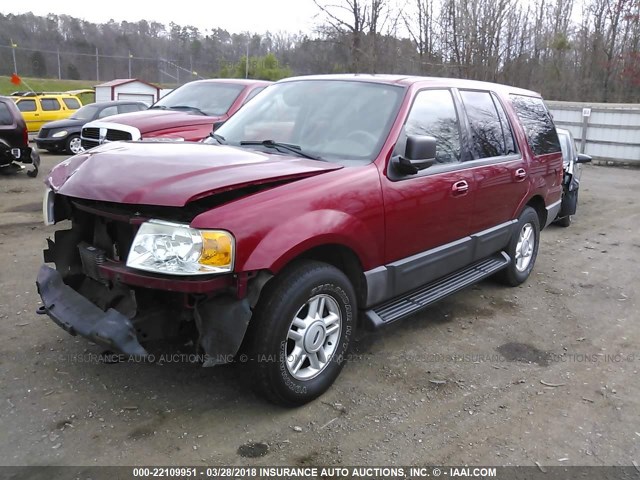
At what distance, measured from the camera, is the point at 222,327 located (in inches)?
115

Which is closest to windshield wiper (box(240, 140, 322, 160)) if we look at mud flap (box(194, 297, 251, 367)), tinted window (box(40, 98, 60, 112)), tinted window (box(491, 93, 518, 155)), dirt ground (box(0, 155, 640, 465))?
mud flap (box(194, 297, 251, 367))

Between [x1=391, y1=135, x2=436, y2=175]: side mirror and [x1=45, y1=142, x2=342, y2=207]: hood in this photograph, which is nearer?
[x1=45, y1=142, x2=342, y2=207]: hood

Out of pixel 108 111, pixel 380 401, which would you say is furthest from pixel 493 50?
pixel 380 401

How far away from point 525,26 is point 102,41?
55.4 meters

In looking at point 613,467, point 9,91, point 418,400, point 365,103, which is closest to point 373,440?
point 418,400

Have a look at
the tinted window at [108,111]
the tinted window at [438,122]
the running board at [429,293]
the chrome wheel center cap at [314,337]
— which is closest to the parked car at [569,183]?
the running board at [429,293]

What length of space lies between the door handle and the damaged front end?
79.2 inches

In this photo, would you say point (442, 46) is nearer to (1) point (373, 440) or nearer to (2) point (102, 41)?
(1) point (373, 440)

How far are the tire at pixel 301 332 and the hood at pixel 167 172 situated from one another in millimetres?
616

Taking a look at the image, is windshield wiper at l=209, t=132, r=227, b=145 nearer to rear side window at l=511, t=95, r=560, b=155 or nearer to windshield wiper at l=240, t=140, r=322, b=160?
windshield wiper at l=240, t=140, r=322, b=160

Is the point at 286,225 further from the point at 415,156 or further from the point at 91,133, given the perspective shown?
the point at 91,133

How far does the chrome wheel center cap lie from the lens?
131 inches

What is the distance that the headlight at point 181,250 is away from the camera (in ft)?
9.31

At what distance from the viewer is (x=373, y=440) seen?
3121mm
